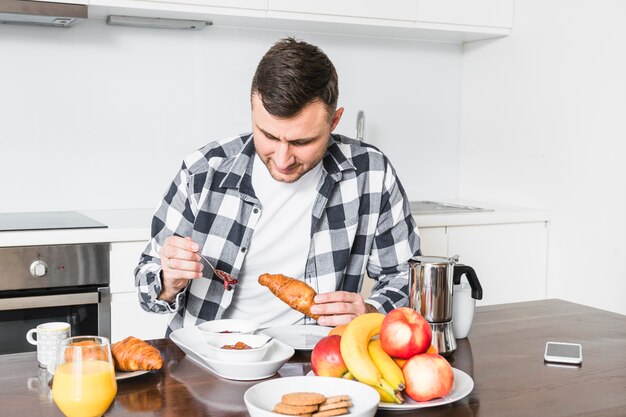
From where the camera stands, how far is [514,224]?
11.1 feet

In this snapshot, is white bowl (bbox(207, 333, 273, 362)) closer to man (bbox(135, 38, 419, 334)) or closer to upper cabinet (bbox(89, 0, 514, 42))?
man (bbox(135, 38, 419, 334))

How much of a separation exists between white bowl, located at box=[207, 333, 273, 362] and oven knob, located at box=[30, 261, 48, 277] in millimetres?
1219

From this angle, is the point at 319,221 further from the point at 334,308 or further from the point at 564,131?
the point at 564,131

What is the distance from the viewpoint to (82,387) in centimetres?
115

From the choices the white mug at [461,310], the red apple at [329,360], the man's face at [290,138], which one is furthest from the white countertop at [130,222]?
the red apple at [329,360]

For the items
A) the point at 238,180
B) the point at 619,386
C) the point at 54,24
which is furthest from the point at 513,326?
the point at 54,24

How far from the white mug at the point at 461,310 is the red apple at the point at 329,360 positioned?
415mm

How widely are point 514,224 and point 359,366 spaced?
223 centimetres

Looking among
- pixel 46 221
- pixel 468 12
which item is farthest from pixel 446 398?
pixel 468 12

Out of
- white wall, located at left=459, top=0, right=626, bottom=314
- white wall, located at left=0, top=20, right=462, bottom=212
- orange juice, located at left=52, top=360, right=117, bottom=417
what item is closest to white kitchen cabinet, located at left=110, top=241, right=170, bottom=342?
white wall, located at left=0, top=20, right=462, bottom=212

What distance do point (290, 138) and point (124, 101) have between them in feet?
5.25

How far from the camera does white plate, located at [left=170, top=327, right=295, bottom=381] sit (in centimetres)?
140

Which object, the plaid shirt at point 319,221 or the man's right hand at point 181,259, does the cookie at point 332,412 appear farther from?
the plaid shirt at point 319,221

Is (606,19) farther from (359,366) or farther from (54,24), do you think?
(359,366)
